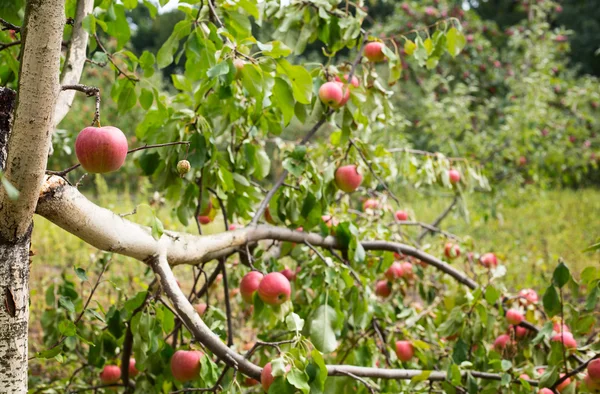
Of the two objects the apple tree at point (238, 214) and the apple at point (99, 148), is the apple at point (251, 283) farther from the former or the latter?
the apple at point (99, 148)

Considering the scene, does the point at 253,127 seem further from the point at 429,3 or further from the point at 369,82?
the point at 429,3

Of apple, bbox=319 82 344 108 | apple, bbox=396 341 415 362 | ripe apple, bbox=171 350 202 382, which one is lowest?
apple, bbox=396 341 415 362

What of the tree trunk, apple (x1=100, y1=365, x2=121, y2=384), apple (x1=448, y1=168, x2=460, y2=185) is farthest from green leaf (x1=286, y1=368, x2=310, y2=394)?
apple (x1=448, y1=168, x2=460, y2=185)

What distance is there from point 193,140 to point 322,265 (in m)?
0.46

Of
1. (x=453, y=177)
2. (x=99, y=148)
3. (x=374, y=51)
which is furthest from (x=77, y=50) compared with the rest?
(x=453, y=177)

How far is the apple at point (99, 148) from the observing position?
865mm

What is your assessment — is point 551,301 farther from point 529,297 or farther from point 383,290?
point 383,290

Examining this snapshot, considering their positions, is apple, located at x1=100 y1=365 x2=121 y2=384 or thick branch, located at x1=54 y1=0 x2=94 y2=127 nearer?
thick branch, located at x1=54 y1=0 x2=94 y2=127

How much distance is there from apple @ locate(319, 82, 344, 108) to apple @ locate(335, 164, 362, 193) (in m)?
0.20

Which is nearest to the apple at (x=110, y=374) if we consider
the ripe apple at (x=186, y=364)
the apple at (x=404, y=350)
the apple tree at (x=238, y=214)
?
the apple tree at (x=238, y=214)

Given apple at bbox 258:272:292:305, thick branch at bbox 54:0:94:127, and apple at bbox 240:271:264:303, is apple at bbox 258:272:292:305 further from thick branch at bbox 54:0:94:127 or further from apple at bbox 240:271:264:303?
thick branch at bbox 54:0:94:127

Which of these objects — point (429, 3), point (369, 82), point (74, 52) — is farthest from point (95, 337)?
point (429, 3)

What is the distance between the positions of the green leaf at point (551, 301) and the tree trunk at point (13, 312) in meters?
1.12

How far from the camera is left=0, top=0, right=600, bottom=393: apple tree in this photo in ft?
2.83
